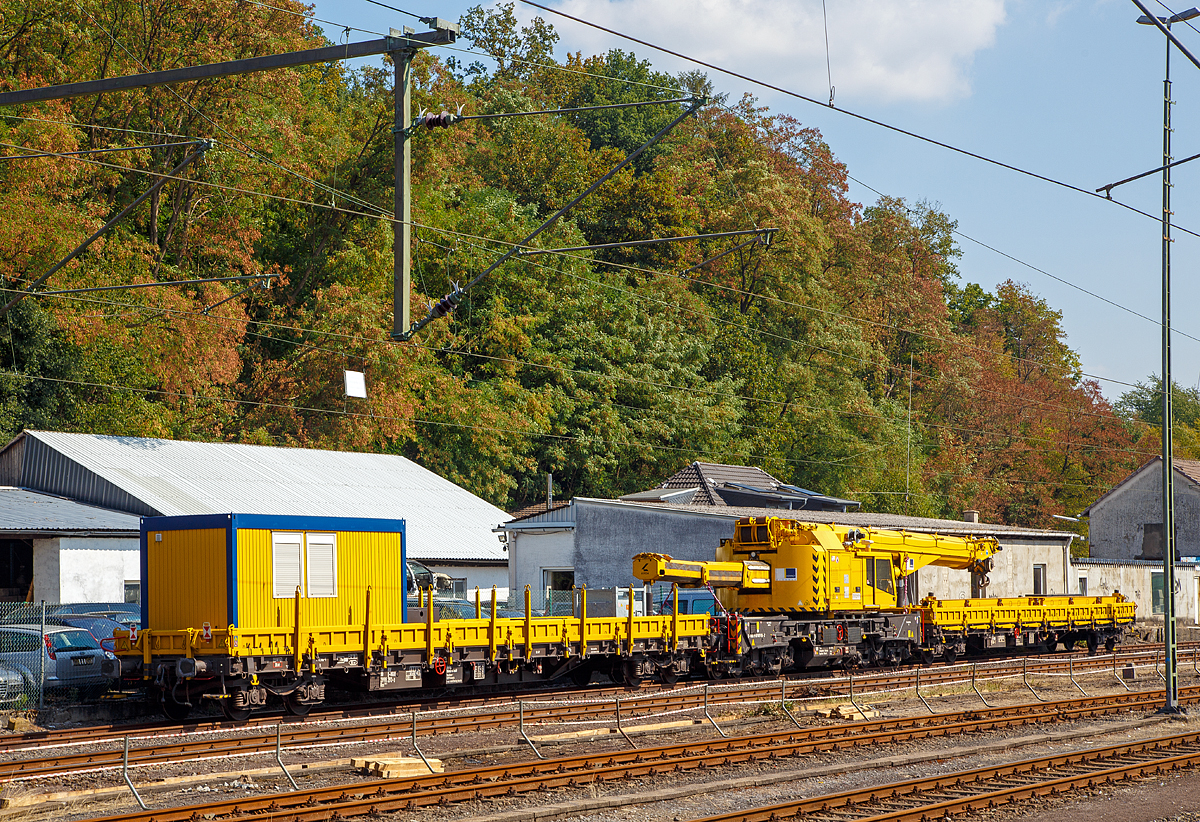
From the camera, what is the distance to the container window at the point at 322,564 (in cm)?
2045

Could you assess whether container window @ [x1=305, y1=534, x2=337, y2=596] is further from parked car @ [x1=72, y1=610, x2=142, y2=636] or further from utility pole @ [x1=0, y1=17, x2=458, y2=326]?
utility pole @ [x1=0, y1=17, x2=458, y2=326]

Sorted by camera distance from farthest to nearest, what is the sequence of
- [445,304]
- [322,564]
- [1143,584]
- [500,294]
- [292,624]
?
[500,294], [1143,584], [322,564], [292,624], [445,304]

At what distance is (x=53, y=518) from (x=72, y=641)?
39.0 ft

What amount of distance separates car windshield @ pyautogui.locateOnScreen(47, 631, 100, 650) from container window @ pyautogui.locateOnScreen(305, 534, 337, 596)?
4889 mm

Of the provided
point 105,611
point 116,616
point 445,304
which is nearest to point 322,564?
point 445,304

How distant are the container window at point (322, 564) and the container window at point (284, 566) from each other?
0.24 m

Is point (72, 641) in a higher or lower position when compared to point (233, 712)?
higher

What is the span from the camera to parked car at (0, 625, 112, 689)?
21250 mm

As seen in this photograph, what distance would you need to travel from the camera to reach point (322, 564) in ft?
67.6

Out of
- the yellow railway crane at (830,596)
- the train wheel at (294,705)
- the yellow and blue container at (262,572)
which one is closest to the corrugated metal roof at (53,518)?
the yellow and blue container at (262,572)

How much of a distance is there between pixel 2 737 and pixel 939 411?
257 ft

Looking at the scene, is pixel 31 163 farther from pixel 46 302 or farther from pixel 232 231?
pixel 232 231

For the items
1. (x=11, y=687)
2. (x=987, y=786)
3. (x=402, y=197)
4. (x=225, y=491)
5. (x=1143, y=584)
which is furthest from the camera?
(x=1143, y=584)

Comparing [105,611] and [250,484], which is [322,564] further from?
[250,484]
